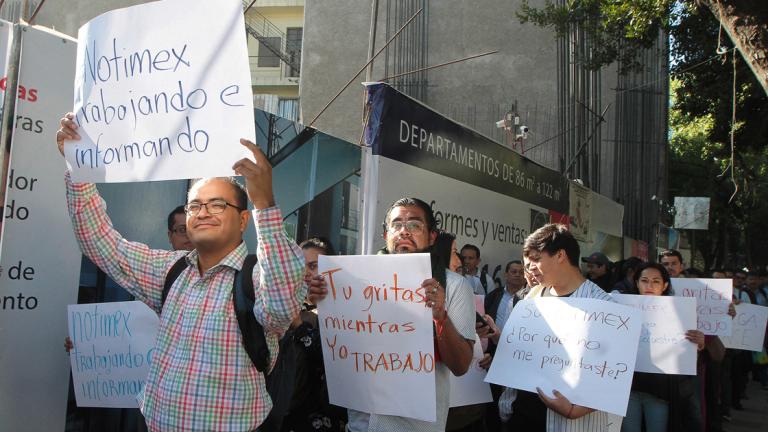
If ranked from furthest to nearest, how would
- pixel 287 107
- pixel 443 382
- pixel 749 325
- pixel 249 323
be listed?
pixel 287 107
pixel 749 325
pixel 443 382
pixel 249 323

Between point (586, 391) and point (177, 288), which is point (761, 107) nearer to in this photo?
point (586, 391)

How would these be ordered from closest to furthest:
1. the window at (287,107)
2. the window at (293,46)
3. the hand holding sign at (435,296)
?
the hand holding sign at (435,296) → the window at (287,107) → the window at (293,46)

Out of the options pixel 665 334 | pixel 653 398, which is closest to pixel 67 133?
pixel 665 334

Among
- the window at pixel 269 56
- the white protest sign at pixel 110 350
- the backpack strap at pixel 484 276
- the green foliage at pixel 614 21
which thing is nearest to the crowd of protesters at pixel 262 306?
the white protest sign at pixel 110 350

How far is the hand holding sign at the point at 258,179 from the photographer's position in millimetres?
2279

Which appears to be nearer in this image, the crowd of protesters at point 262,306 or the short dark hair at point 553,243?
the crowd of protesters at point 262,306

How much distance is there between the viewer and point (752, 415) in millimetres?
10688

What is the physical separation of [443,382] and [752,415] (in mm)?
9303

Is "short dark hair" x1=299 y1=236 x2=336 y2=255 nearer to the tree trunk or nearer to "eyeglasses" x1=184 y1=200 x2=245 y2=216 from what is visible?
"eyeglasses" x1=184 y1=200 x2=245 y2=216

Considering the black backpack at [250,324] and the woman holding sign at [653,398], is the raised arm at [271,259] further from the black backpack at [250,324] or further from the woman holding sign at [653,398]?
the woman holding sign at [653,398]

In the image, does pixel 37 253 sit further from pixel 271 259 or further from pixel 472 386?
pixel 472 386

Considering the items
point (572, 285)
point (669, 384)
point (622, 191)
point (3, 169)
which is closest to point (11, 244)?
point (3, 169)

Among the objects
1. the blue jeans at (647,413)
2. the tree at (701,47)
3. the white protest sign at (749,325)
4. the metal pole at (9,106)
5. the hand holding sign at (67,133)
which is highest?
the tree at (701,47)

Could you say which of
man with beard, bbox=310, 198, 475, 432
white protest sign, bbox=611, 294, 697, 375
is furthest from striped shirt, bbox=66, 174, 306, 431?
white protest sign, bbox=611, 294, 697, 375
